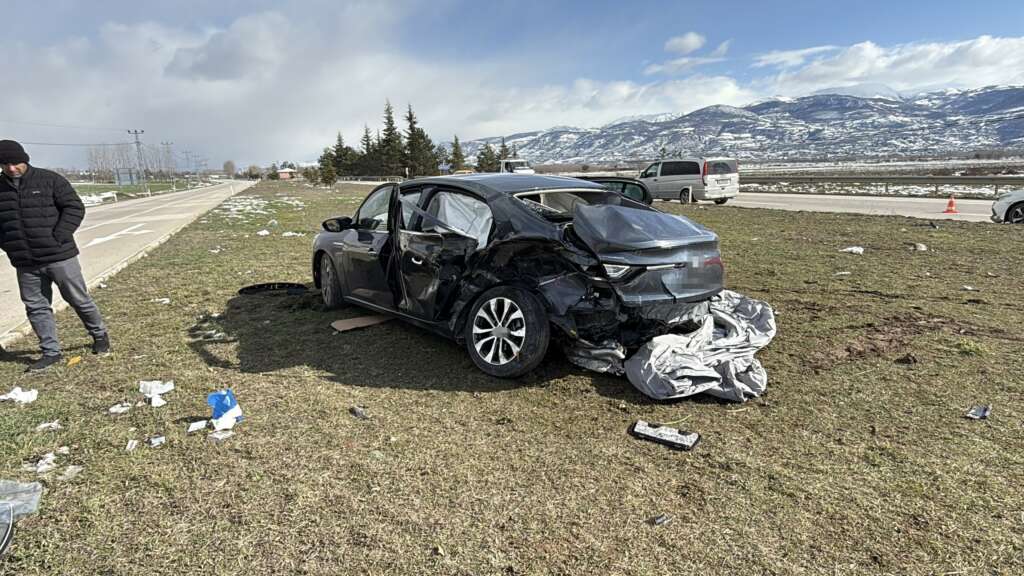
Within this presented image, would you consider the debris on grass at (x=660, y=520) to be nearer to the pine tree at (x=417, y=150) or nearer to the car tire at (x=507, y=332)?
the car tire at (x=507, y=332)

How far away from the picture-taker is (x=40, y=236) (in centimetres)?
442

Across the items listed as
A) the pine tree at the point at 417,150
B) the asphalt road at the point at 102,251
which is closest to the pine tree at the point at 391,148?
the pine tree at the point at 417,150

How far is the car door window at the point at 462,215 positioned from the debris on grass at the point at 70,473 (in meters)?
2.72

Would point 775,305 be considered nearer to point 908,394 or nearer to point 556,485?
point 908,394

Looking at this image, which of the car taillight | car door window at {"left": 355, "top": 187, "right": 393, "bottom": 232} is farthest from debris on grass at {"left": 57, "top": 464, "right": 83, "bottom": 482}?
the car taillight

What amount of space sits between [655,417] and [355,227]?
144 inches

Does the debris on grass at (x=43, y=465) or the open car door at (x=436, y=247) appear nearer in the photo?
the debris on grass at (x=43, y=465)

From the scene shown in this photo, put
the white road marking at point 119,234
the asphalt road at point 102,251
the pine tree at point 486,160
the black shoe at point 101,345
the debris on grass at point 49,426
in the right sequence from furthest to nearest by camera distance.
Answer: the pine tree at point 486,160 < the white road marking at point 119,234 < the asphalt road at point 102,251 < the black shoe at point 101,345 < the debris on grass at point 49,426

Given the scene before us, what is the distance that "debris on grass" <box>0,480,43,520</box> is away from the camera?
8.34ft

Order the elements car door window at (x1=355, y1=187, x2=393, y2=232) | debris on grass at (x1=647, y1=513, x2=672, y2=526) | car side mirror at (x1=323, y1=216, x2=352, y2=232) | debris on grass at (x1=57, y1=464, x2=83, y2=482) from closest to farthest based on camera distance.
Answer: debris on grass at (x1=647, y1=513, x2=672, y2=526) → debris on grass at (x1=57, y1=464, x2=83, y2=482) → car door window at (x1=355, y1=187, x2=393, y2=232) → car side mirror at (x1=323, y1=216, x2=352, y2=232)

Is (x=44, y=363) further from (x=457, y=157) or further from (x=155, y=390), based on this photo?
(x=457, y=157)

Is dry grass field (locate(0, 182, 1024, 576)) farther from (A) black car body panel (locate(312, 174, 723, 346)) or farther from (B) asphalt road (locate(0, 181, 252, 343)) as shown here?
(B) asphalt road (locate(0, 181, 252, 343))

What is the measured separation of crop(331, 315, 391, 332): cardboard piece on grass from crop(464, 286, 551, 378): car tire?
5.52ft

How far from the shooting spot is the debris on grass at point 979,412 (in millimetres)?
3343
